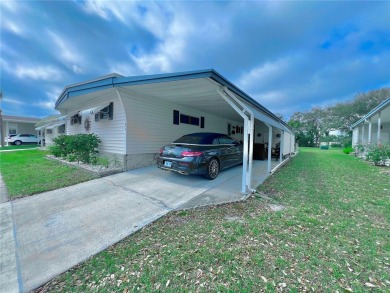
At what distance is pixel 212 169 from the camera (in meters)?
5.72

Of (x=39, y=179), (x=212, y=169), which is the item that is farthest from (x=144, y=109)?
(x=39, y=179)

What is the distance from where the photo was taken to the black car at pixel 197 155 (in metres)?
5.11

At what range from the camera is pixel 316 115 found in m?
38.9

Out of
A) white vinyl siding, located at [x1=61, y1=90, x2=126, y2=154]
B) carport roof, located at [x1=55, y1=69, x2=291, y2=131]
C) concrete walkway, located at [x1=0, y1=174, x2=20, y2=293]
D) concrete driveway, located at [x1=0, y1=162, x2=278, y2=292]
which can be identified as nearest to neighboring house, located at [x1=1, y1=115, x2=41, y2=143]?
carport roof, located at [x1=55, y1=69, x2=291, y2=131]

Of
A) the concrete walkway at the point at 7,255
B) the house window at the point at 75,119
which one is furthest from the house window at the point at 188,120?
the concrete walkway at the point at 7,255

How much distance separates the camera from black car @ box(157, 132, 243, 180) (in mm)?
5113

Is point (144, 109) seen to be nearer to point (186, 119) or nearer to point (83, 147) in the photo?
point (186, 119)

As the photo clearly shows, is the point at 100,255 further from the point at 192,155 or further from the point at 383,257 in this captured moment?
the point at 383,257

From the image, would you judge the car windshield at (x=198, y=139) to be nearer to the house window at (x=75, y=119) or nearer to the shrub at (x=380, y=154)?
the house window at (x=75, y=119)

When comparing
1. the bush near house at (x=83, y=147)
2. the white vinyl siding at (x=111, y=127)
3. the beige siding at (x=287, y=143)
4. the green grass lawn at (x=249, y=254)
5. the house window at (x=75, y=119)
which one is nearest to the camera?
the green grass lawn at (x=249, y=254)

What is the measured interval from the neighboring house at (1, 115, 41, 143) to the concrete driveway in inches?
1159

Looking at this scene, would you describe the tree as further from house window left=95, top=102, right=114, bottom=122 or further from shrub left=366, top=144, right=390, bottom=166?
house window left=95, top=102, right=114, bottom=122

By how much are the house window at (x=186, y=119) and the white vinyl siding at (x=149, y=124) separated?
0.18 m

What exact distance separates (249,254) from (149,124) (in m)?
6.38
